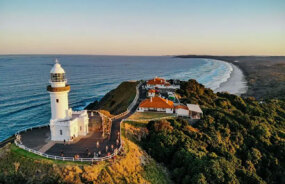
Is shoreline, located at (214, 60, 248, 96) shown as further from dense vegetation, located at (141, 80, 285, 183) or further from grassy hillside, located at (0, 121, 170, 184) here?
grassy hillside, located at (0, 121, 170, 184)

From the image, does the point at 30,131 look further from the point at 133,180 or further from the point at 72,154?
the point at 133,180

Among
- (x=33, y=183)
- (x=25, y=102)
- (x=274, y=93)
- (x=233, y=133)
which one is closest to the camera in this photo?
(x=33, y=183)

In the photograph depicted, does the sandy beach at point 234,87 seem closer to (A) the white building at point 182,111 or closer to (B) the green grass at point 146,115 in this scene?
(A) the white building at point 182,111

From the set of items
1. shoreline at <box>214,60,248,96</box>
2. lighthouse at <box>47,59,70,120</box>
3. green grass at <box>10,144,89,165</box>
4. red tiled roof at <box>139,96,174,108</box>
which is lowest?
shoreline at <box>214,60,248,96</box>

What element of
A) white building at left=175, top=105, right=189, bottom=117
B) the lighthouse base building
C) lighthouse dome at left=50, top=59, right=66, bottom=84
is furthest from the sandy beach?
lighthouse dome at left=50, top=59, right=66, bottom=84

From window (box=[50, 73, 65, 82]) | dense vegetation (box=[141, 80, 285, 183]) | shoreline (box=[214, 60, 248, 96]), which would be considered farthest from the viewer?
shoreline (box=[214, 60, 248, 96])

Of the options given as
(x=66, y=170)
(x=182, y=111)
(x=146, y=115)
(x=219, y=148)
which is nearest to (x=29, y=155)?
(x=66, y=170)

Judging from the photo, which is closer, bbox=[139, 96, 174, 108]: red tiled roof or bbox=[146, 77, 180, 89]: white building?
bbox=[139, 96, 174, 108]: red tiled roof

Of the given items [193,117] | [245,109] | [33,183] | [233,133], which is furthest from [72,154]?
[245,109]
